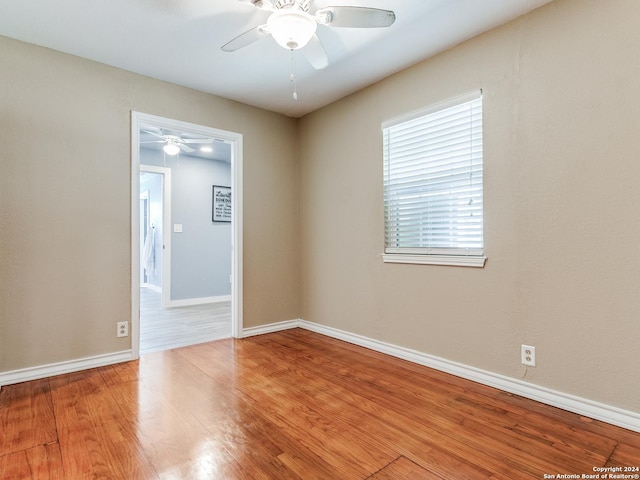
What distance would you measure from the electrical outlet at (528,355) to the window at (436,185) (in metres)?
0.59

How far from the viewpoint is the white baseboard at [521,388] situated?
1.85 metres

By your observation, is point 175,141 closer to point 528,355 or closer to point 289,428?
point 289,428

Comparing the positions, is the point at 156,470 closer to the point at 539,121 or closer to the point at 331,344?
the point at 331,344

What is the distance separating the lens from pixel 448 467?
1.52 metres

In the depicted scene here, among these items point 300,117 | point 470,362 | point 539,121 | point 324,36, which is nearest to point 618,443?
point 470,362

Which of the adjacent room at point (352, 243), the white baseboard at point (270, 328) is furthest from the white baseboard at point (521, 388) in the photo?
the white baseboard at point (270, 328)

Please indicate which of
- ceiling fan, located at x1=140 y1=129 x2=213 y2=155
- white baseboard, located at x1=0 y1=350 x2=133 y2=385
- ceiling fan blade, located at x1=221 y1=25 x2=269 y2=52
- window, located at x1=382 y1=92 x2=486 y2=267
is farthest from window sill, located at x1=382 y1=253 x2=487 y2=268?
ceiling fan, located at x1=140 y1=129 x2=213 y2=155

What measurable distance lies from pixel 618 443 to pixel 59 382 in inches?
136

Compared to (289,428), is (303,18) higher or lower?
higher

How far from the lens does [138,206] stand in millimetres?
2992

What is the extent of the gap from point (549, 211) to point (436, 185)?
828mm

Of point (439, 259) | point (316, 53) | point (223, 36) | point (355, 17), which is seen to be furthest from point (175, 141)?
point (439, 259)

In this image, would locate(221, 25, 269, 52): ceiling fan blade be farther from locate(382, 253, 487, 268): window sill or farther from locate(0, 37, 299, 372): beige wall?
locate(382, 253, 487, 268): window sill

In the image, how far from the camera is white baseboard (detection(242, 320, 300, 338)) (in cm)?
370
